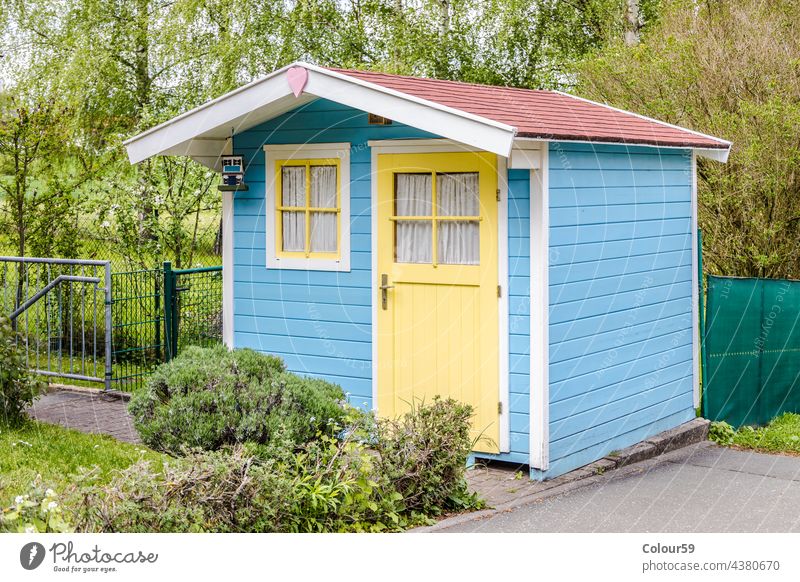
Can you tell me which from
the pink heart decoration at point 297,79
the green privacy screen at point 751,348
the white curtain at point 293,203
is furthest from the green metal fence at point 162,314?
the green privacy screen at point 751,348

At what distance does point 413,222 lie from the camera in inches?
343

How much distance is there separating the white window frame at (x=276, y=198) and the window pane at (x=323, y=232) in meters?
0.10

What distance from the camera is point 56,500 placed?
17.5 ft

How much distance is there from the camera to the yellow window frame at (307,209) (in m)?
9.06

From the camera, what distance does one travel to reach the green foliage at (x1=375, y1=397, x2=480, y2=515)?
690 cm

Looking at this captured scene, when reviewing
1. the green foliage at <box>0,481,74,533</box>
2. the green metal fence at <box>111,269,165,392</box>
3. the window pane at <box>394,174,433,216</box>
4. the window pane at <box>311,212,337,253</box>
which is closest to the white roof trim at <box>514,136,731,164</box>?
the window pane at <box>394,174,433,216</box>

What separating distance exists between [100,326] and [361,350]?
539 cm

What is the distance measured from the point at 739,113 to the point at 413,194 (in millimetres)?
6026

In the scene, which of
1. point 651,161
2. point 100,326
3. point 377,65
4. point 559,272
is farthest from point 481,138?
point 377,65

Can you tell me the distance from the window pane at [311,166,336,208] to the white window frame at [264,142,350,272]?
0.10m

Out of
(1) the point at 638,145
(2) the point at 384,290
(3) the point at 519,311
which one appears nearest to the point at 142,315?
(2) the point at 384,290

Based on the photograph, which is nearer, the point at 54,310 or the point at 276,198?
the point at 276,198

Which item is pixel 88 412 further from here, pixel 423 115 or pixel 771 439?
pixel 771 439

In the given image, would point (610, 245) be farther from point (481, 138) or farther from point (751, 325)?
point (751, 325)
